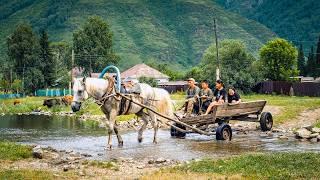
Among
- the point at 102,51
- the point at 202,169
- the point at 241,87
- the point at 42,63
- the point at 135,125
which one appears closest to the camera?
the point at 202,169

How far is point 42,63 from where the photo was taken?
353 ft

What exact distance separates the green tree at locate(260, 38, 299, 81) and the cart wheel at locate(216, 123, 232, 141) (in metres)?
72.0

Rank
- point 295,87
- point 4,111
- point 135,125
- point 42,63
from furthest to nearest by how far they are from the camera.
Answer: point 42,63, point 295,87, point 4,111, point 135,125

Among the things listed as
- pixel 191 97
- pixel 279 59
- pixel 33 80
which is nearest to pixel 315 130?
pixel 191 97

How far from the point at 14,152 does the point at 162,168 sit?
6.11m

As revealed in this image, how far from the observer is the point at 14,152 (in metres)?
17.9

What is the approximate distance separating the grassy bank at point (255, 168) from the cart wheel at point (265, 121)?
10209mm

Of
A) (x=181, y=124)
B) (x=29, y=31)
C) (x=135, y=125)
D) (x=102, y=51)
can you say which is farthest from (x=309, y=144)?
(x=102, y=51)

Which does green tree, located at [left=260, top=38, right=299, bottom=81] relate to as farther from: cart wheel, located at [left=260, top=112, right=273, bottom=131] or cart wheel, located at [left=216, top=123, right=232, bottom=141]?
cart wheel, located at [left=216, top=123, right=232, bottom=141]

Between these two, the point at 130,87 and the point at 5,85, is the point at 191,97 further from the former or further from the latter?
the point at 5,85

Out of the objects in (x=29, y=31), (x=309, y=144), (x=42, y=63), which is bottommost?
(x=309, y=144)

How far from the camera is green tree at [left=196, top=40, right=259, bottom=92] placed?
73.8 metres

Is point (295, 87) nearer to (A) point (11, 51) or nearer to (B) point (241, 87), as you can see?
(B) point (241, 87)

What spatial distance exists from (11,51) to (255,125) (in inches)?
3620
